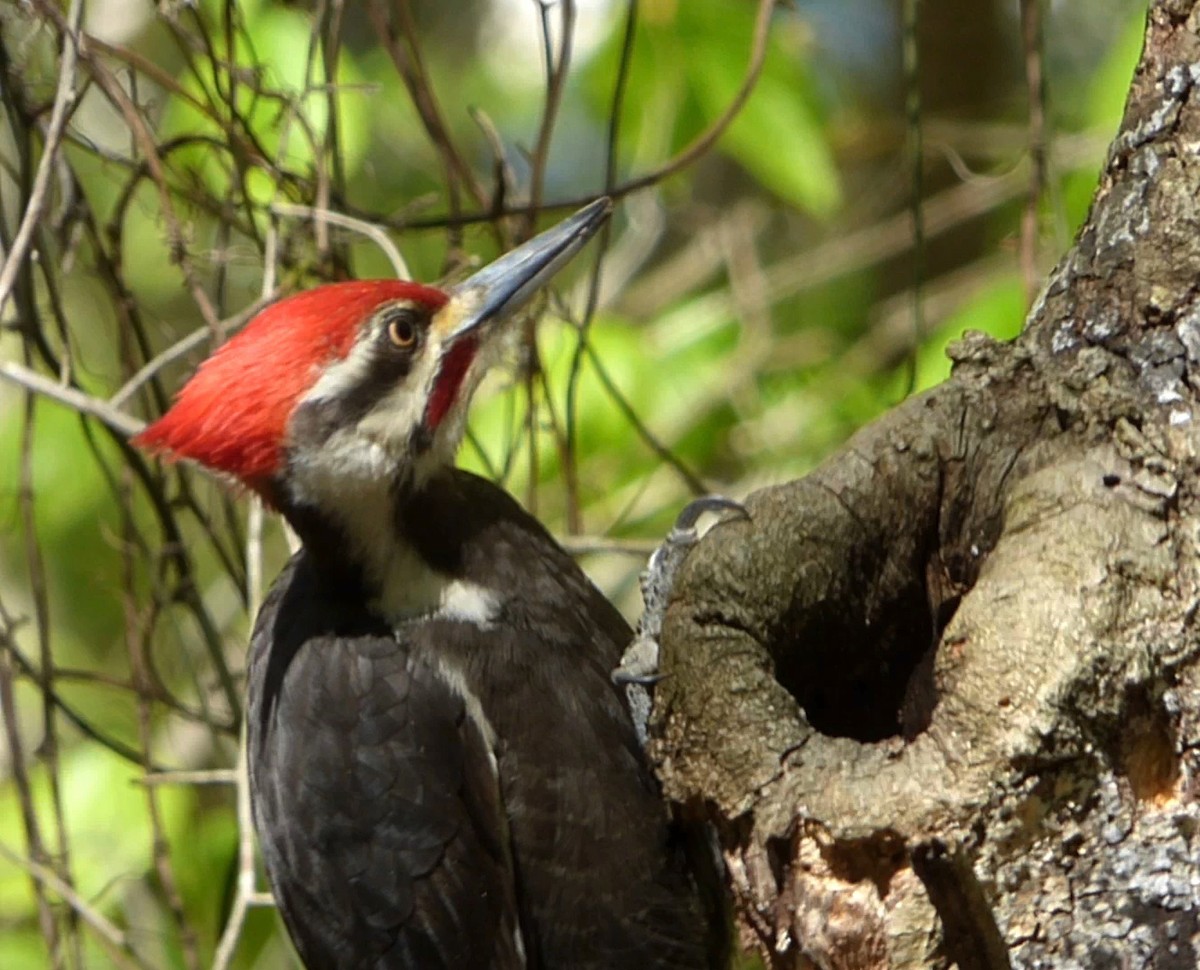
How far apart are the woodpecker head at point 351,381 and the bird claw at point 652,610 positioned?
384mm

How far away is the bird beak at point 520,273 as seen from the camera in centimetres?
243

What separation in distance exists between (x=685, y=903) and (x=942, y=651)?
2.98 ft

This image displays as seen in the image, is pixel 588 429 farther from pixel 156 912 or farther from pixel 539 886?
pixel 156 912

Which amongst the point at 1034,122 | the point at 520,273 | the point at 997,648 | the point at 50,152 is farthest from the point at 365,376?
the point at 1034,122

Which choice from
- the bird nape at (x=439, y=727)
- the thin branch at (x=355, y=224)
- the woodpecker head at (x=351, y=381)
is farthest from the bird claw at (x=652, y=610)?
the thin branch at (x=355, y=224)

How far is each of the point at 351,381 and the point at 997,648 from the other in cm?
110

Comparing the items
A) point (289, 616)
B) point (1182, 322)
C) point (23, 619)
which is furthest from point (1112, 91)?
point (23, 619)

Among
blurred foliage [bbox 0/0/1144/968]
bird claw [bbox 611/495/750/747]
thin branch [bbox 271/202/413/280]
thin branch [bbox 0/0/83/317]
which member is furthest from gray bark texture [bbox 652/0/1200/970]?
thin branch [bbox 0/0/83/317]

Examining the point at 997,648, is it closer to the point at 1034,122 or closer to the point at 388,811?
the point at 388,811

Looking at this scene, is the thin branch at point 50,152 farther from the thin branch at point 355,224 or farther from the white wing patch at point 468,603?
the white wing patch at point 468,603

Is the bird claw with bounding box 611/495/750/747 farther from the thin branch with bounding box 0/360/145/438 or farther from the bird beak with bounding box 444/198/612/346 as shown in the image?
the thin branch with bounding box 0/360/145/438

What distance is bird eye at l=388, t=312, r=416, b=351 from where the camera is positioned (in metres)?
2.41

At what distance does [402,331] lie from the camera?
2436mm

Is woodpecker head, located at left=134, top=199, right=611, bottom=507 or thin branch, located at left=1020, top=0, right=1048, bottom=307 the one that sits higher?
thin branch, located at left=1020, top=0, right=1048, bottom=307
